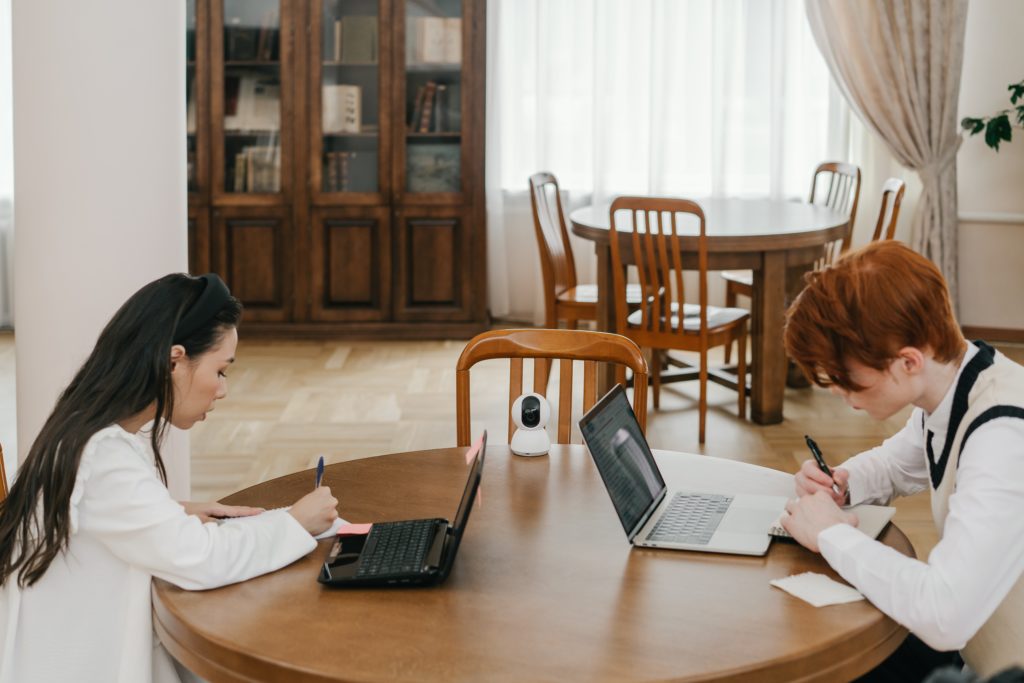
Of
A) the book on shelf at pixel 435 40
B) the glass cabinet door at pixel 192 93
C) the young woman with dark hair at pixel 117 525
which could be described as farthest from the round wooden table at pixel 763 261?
the young woman with dark hair at pixel 117 525

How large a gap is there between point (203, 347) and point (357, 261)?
4414mm

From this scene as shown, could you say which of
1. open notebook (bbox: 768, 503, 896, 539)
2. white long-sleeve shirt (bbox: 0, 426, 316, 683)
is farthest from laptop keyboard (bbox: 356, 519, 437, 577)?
open notebook (bbox: 768, 503, 896, 539)

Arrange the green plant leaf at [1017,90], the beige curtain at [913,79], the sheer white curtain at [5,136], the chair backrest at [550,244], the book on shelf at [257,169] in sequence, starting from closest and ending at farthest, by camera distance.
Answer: the sheer white curtain at [5,136] → the chair backrest at [550,244] → the green plant leaf at [1017,90] → the beige curtain at [913,79] → the book on shelf at [257,169]

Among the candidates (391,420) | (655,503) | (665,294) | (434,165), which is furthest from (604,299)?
(655,503)

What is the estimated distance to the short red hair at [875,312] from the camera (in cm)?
158

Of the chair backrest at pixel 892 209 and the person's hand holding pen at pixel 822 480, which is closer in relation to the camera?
the person's hand holding pen at pixel 822 480

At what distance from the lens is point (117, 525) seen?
1580 mm

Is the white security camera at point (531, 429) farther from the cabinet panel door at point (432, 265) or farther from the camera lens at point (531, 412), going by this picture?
the cabinet panel door at point (432, 265)

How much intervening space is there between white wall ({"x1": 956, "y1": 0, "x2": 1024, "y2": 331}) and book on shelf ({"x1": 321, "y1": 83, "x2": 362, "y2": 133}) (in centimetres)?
292

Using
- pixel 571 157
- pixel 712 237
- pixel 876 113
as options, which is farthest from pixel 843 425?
pixel 571 157

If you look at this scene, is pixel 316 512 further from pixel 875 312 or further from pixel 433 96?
pixel 433 96

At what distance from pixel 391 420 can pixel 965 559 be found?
133 inches

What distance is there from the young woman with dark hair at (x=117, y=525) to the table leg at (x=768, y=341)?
311cm

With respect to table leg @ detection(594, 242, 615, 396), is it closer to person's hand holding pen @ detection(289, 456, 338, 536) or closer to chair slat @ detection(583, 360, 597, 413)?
chair slat @ detection(583, 360, 597, 413)
